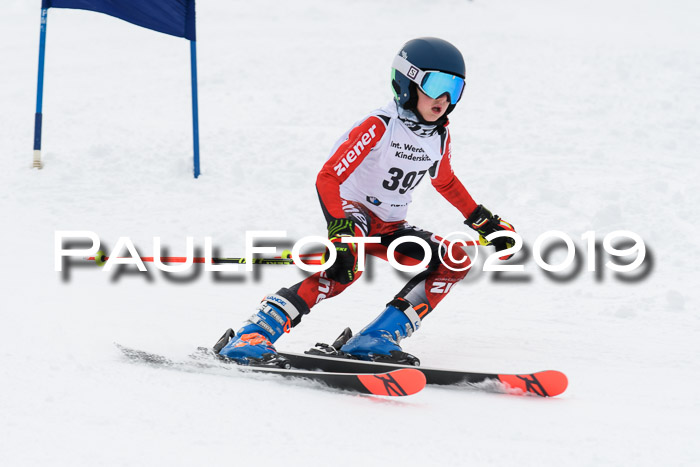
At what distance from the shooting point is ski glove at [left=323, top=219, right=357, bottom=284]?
13.3 feet

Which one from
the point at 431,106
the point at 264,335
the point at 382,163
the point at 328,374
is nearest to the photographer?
the point at 328,374

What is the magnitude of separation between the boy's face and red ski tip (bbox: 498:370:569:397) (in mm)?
1529

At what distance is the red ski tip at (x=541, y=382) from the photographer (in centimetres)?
385

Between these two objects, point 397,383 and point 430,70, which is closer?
point 397,383

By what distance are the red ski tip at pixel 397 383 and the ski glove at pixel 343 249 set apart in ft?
2.20

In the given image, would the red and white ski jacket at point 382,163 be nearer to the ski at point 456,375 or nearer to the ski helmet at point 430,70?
the ski helmet at point 430,70

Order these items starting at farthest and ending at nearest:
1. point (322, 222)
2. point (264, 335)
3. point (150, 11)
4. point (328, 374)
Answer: point (150, 11), point (322, 222), point (264, 335), point (328, 374)

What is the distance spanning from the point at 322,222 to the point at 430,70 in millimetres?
4134

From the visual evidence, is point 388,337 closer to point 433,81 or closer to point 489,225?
point 489,225

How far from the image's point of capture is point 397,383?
3543 mm

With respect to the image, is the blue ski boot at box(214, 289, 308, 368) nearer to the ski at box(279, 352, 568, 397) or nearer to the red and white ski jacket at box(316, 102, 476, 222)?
the ski at box(279, 352, 568, 397)

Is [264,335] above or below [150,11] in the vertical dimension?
below

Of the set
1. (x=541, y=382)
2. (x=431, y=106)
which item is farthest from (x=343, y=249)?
(x=541, y=382)

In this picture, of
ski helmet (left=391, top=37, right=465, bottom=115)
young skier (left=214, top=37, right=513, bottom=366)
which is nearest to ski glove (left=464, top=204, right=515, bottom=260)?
young skier (left=214, top=37, right=513, bottom=366)
